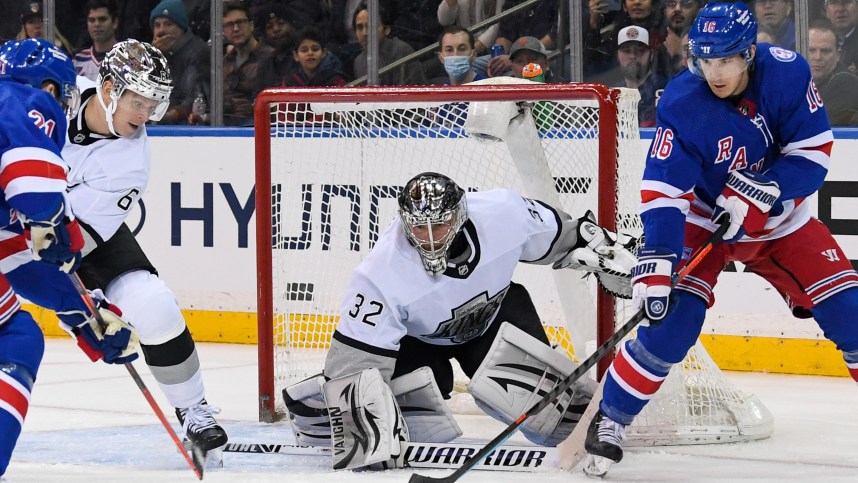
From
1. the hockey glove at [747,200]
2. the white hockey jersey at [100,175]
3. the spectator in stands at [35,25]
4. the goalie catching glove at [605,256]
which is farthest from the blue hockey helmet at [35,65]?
the spectator in stands at [35,25]

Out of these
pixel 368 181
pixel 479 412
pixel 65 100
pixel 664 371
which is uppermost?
pixel 65 100

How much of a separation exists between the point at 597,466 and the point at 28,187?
54.7 inches

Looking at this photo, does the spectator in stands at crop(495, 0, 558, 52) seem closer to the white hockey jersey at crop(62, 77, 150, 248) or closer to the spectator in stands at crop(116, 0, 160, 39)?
the spectator in stands at crop(116, 0, 160, 39)

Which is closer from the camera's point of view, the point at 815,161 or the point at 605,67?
the point at 815,161

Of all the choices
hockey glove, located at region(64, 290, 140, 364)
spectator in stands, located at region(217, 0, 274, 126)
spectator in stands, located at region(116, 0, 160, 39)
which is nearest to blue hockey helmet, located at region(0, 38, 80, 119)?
hockey glove, located at region(64, 290, 140, 364)

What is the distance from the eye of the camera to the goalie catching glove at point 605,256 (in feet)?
10.8

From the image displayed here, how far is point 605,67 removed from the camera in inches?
203

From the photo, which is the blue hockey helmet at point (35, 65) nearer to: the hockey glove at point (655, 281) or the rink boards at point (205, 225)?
the hockey glove at point (655, 281)

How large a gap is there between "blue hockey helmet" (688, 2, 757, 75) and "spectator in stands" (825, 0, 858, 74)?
1.89 metres

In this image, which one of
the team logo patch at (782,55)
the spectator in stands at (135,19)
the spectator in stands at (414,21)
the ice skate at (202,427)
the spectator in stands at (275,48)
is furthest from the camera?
the spectator in stands at (135,19)

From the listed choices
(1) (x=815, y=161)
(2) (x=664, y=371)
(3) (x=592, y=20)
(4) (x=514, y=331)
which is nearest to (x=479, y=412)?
(4) (x=514, y=331)

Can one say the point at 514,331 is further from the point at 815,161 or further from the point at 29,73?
the point at 29,73

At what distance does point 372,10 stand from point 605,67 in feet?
3.40

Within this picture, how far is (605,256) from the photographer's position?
10.9 feet
